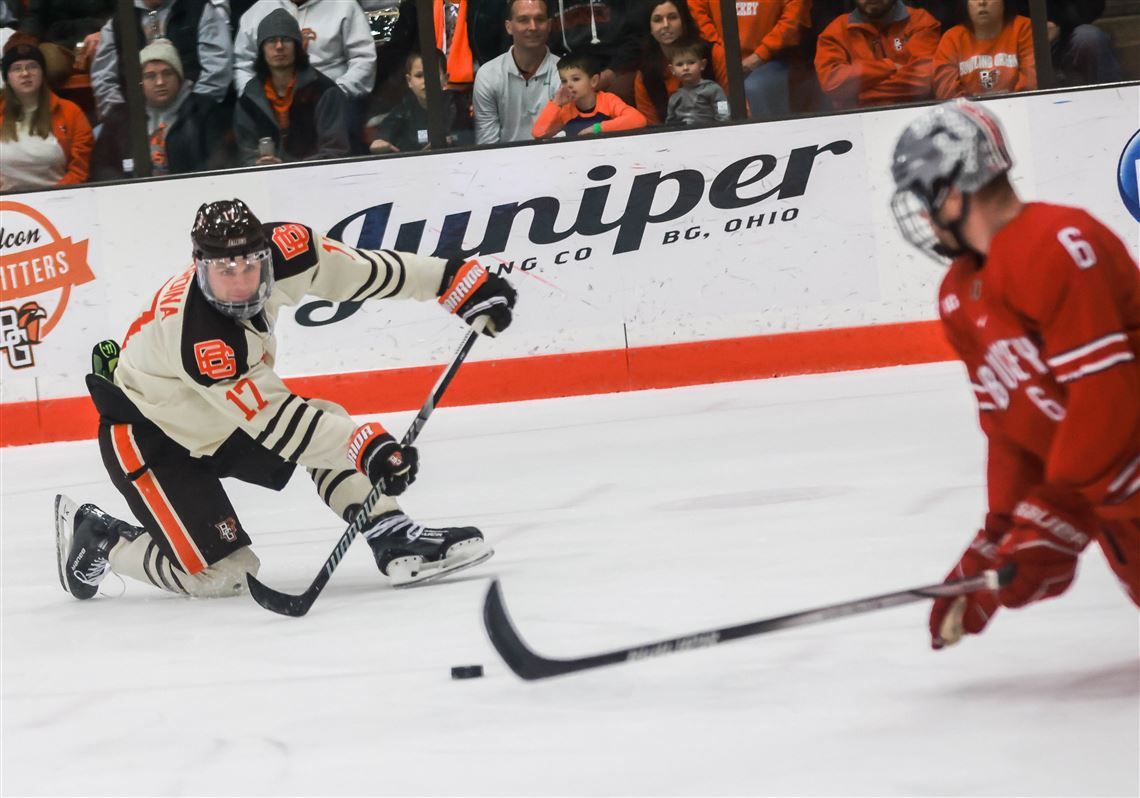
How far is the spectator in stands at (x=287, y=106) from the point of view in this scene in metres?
5.69

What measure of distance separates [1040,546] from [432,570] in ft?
5.08

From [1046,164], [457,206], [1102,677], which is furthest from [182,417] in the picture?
[1046,164]

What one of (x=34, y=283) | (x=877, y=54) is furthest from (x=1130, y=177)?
(x=34, y=283)

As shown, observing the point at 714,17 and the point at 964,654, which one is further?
the point at 714,17

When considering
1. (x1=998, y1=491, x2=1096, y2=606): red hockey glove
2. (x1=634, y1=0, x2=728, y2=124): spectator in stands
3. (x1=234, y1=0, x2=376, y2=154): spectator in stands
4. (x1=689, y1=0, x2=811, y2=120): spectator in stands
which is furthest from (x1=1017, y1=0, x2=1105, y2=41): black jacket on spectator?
(x1=998, y1=491, x2=1096, y2=606): red hockey glove

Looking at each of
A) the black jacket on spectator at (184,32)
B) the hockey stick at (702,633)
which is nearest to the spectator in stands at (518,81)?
the black jacket on spectator at (184,32)

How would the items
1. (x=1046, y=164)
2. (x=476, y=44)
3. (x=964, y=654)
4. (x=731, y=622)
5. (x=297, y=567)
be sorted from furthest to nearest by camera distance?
(x=476, y=44)
(x=1046, y=164)
(x=297, y=567)
(x=731, y=622)
(x=964, y=654)

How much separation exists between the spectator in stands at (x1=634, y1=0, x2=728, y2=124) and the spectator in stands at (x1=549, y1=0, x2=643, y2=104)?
58 mm

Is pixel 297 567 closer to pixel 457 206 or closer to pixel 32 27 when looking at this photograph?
pixel 457 206

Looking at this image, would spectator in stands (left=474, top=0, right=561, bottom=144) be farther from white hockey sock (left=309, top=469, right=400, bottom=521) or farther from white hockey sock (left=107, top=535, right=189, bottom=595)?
white hockey sock (left=107, top=535, right=189, bottom=595)

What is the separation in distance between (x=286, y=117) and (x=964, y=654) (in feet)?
13.4

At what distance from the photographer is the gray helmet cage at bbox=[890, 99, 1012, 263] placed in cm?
191

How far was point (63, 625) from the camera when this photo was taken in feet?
10.6

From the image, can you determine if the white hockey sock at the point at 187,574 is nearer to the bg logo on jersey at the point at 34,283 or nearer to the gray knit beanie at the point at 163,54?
the bg logo on jersey at the point at 34,283
